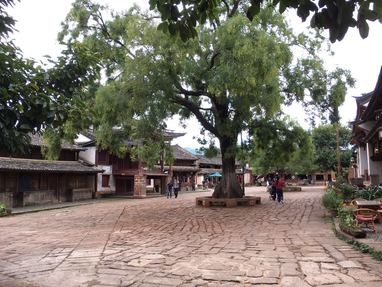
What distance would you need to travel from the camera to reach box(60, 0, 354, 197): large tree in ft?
54.9

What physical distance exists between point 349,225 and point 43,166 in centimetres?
2461

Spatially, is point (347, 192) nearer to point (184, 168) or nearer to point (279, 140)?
point (279, 140)

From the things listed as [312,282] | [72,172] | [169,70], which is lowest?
[312,282]

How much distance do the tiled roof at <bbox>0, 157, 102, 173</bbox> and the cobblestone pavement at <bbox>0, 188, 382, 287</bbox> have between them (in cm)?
1394

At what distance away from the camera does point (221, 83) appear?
16484mm

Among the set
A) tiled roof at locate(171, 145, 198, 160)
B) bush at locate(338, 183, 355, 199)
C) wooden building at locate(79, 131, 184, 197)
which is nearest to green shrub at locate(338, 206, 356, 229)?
bush at locate(338, 183, 355, 199)

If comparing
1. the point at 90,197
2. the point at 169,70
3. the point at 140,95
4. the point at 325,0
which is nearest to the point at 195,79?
the point at 169,70

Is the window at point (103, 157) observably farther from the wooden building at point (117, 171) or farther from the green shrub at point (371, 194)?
the green shrub at point (371, 194)

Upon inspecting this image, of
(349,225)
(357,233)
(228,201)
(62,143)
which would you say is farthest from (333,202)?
(62,143)

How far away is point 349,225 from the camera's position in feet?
36.8

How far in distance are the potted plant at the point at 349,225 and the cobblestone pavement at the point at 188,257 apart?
49 centimetres

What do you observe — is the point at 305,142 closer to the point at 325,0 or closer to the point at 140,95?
the point at 140,95

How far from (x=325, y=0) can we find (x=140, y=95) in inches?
563

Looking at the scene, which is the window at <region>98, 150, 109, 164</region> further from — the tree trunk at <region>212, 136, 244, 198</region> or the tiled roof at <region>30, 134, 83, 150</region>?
the tree trunk at <region>212, 136, 244, 198</region>
